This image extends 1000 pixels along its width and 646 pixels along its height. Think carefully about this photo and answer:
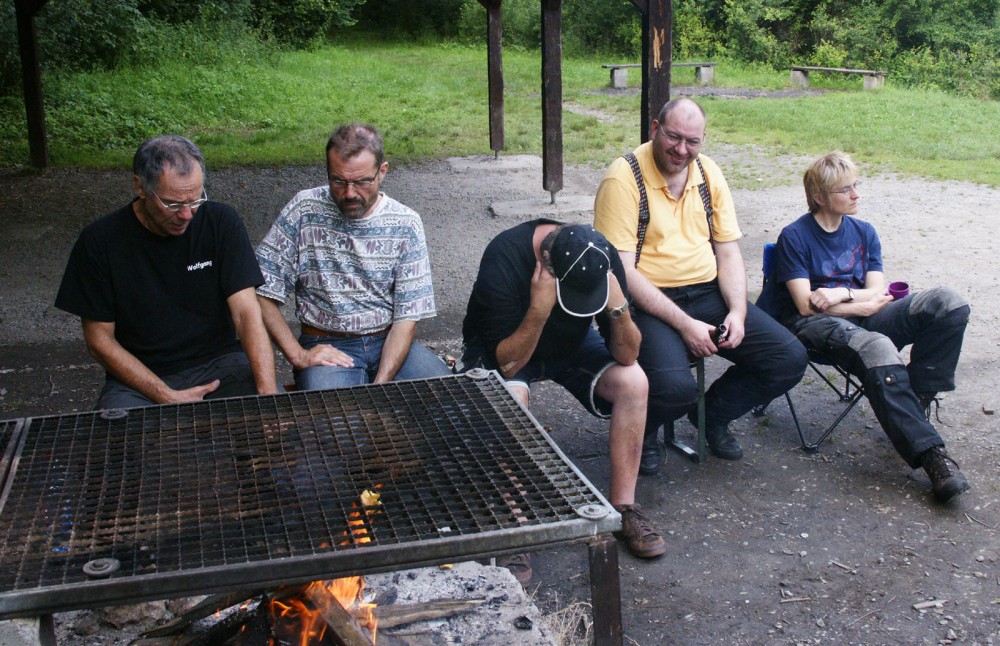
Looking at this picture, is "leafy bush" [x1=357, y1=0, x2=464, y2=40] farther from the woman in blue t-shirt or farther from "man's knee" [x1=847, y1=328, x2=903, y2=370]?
"man's knee" [x1=847, y1=328, x2=903, y2=370]

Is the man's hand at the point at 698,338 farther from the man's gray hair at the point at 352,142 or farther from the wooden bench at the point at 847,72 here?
the wooden bench at the point at 847,72

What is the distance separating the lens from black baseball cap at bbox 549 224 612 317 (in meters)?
3.30

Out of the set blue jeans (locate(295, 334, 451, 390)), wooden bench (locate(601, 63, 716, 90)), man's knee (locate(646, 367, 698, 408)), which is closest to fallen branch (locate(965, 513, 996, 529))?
man's knee (locate(646, 367, 698, 408))

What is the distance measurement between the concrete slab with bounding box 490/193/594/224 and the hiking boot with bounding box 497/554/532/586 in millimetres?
5316

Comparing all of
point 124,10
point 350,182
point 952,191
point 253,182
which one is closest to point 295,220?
point 350,182

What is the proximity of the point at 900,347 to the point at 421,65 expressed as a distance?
20.3m

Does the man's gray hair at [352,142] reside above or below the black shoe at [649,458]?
above

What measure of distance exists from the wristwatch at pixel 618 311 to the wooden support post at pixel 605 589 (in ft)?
4.43

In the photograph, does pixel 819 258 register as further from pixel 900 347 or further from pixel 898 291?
Answer: pixel 900 347

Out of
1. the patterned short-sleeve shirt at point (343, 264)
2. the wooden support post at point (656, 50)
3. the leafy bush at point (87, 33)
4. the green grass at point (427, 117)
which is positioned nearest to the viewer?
the patterned short-sleeve shirt at point (343, 264)

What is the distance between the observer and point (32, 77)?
10.1m

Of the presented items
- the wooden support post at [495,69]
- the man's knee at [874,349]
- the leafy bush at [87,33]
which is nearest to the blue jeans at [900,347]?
the man's knee at [874,349]

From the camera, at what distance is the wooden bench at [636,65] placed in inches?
772

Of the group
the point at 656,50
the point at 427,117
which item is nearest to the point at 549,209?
the point at 656,50
